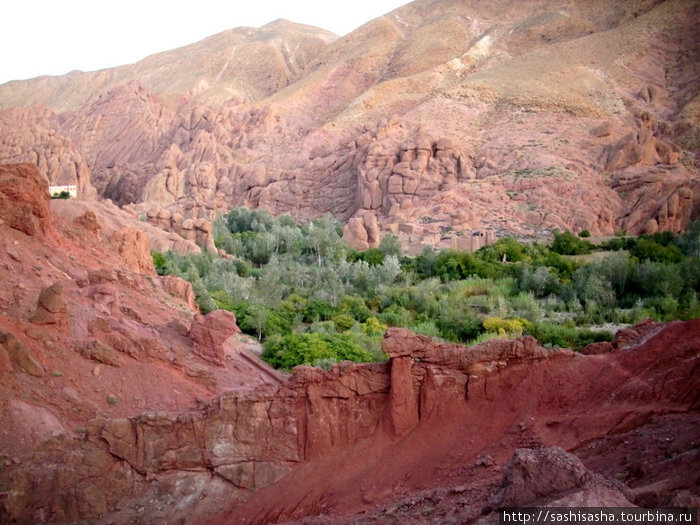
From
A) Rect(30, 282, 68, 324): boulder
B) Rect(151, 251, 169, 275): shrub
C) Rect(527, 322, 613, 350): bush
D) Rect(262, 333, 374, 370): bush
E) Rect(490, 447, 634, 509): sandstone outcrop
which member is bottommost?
Rect(527, 322, 613, 350): bush

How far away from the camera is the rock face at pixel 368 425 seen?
7480mm

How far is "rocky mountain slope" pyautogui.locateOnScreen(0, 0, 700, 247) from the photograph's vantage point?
44531mm

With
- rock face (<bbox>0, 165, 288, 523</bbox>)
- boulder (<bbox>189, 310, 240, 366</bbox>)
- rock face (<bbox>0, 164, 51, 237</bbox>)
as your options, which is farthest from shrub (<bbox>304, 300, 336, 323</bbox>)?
rock face (<bbox>0, 164, 51, 237</bbox>)

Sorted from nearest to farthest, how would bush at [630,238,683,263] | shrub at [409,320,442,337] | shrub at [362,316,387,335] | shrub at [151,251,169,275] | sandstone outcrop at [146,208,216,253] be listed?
shrub at [409,320,442,337] → shrub at [362,316,387,335] → shrub at [151,251,169,275] → bush at [630,238,683,263] → sandstone outcrop at [146,208,216,253]

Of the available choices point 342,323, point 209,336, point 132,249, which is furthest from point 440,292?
point 209,336

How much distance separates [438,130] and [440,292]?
31353 millimetres

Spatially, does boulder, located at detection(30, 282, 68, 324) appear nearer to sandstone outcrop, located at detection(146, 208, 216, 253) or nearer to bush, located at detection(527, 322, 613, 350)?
bush, located at detection(527, 322, 613, 350)

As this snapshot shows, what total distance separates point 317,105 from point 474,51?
1810 centimetres

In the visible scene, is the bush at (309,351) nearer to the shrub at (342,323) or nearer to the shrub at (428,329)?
the shrub at (428,329)

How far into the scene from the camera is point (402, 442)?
8.06 m

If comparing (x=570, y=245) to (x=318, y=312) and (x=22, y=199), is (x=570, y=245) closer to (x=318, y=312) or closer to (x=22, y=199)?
(x=318, y=312)

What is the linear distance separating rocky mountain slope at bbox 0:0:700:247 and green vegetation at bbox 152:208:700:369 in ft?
22.2

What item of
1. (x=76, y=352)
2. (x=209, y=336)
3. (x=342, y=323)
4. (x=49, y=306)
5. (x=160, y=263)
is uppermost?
(x=49, y=306)

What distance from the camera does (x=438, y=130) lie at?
180 ft
